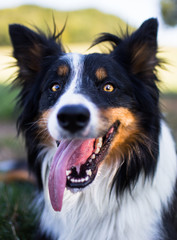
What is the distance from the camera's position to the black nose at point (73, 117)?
233 cm

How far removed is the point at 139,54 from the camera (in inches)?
124

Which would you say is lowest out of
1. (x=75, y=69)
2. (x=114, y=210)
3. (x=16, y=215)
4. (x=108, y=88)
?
(x=16, y=215)

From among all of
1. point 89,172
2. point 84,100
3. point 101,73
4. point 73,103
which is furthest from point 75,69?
point 89,172

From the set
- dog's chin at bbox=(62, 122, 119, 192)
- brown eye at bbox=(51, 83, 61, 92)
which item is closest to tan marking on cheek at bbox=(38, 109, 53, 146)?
brown eye at bbox=(51, 83, 61, 92)

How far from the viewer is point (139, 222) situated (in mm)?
2838

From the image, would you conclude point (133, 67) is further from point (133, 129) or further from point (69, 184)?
point (69, 184)

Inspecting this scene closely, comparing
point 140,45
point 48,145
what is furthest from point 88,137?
point 140,45

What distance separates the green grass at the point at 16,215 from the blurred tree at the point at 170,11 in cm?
889

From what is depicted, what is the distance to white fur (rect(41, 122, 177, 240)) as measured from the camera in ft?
9.34

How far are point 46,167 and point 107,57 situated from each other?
4.48 feet

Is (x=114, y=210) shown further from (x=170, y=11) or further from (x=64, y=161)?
(x=170, y=11)

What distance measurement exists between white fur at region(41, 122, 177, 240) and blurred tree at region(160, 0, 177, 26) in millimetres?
8946

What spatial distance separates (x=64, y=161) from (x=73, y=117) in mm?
521

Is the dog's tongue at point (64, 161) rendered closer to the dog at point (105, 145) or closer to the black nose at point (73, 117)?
the dog at point (105, 145)
